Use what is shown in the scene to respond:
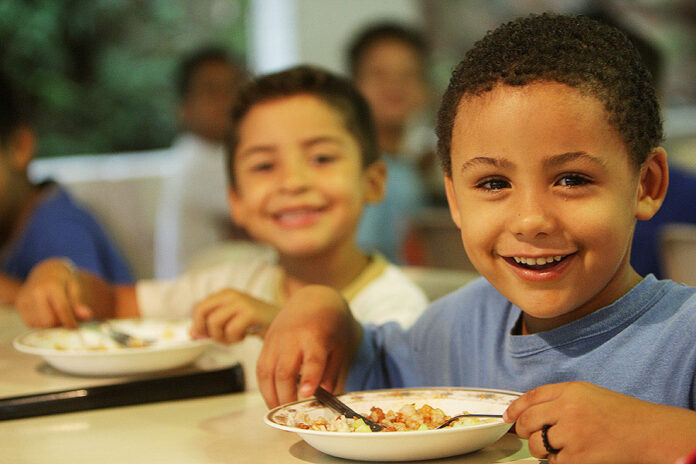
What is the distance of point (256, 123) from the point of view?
1.64 m

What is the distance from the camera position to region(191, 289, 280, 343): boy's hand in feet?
3.86

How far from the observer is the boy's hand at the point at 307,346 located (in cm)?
96

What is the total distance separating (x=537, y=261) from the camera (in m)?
0.86

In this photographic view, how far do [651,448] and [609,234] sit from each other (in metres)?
0.23

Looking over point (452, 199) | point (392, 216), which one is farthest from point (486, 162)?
point (392, 216)

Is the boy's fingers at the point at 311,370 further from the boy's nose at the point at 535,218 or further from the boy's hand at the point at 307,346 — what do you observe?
the boy's nose at the point at 535,218

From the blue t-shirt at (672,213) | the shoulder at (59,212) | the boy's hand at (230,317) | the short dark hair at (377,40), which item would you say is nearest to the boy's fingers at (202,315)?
the boy's hand at (230,317)

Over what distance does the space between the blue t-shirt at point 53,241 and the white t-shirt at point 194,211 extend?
1281 mm

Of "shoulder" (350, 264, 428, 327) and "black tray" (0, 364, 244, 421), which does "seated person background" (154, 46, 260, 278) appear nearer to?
"shoulder" (350, 264, 428, 327)

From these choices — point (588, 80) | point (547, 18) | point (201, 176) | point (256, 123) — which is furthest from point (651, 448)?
point (201, 176)

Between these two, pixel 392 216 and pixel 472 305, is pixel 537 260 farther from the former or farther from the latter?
pixel 392 216

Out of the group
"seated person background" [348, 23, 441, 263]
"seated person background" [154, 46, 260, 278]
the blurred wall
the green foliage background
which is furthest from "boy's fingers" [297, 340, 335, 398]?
the blurred wall

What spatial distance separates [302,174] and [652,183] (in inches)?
32.7

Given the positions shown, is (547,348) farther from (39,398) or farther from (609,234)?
(39,398)
